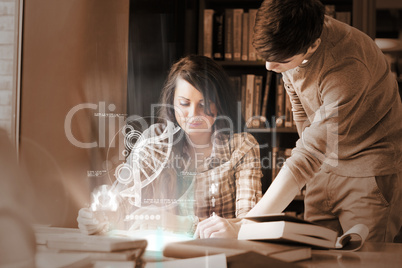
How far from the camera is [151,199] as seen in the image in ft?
3.62

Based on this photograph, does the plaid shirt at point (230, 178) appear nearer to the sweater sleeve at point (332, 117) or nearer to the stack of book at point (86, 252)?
the sweater sleeve at point (332, 117)

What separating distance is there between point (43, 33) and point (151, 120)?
41cm

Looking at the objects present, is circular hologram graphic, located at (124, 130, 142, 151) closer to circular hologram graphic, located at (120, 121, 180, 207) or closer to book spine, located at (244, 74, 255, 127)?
circular hologram graphic, located at (120, 121, 180, 207)

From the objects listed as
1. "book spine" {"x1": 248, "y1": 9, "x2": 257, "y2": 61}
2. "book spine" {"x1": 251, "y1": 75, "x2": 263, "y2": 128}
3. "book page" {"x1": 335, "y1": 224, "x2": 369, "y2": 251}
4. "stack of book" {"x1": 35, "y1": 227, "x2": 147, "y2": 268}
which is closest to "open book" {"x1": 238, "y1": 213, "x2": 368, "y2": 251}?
"book page" {"x1": 335, "y1": 224, "x2": 369, "y2": 251}

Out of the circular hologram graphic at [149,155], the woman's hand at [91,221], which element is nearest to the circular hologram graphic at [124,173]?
the circular hologram graphic at [149,155]

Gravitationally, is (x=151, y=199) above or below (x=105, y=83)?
below

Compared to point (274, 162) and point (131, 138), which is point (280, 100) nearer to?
point (274, 162)

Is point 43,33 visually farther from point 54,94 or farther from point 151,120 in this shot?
point 151,120

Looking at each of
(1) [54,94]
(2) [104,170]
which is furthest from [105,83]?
(2) [104,170]

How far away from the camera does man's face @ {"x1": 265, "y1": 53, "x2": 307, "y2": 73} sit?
1.02 meters

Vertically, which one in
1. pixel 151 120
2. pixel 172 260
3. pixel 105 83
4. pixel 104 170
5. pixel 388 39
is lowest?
pixel 172 260

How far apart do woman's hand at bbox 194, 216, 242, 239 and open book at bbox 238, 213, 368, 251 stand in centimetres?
8

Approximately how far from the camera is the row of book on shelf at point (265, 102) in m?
1.10

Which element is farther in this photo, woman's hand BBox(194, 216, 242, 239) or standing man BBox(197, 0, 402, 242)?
standing man BBox(197, 0, 402, 242)
